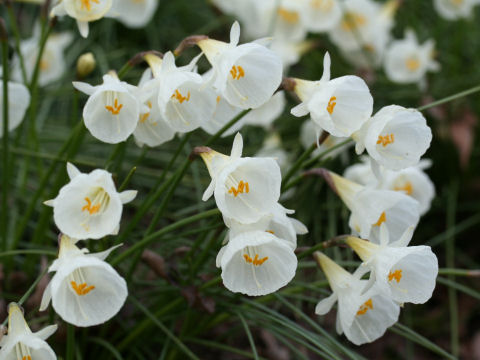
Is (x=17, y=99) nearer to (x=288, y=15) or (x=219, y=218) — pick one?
(x=219, y=218)

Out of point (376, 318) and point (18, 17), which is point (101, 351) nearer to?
point (376, 318)

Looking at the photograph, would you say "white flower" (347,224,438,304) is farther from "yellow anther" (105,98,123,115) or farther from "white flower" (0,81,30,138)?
"white flower" (0,81,30,138)

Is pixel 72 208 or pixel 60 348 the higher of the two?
pixel 72 208

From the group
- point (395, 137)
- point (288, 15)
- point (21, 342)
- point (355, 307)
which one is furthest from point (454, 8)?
point (21, 342)

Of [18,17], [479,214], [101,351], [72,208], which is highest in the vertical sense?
Answer: [72,208]

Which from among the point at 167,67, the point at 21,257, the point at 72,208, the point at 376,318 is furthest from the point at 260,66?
the point at 21,257

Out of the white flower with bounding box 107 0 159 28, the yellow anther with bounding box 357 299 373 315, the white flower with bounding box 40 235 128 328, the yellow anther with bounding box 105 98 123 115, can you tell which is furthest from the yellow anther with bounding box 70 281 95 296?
the white flower with bounding box 107 0 159 28

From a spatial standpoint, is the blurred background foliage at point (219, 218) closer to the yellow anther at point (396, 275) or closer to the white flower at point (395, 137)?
the yellow anther at point (396, 275)
